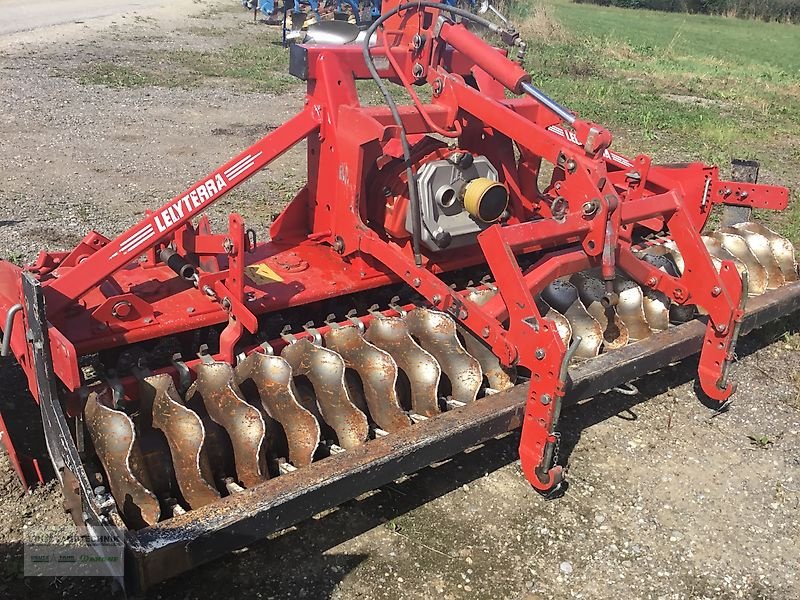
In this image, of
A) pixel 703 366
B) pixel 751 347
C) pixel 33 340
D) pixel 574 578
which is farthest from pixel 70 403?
pixel 751 347

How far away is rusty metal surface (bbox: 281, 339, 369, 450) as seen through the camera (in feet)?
12.2

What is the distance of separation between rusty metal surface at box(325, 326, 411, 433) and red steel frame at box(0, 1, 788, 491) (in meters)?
0.36

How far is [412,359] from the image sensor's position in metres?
4.08

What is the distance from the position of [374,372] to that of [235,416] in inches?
30.7

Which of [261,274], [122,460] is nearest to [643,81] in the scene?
[261,274]

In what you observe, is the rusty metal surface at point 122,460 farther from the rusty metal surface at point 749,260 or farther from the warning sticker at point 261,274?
the rusty metal surface at point 749,260

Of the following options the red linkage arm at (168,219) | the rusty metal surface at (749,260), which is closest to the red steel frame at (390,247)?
the red linkage arm at (168,219)

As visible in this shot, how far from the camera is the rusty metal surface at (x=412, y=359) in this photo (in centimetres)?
396

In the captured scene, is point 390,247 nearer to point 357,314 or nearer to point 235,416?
point 357,314

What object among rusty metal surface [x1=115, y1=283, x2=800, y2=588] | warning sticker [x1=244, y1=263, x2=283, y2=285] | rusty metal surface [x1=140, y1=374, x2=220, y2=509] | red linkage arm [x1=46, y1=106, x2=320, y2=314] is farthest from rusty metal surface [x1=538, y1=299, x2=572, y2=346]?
rusty metal surface [x1=140, y1=374, x2=220, y2=509]

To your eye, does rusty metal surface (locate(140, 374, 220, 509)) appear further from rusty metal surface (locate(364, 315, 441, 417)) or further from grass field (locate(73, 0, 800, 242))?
grass field (locate(73, 0, 800, 242))

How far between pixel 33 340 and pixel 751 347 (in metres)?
4.96

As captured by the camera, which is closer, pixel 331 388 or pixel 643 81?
pixel 331 388

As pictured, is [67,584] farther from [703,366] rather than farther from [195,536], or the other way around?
[703,366]
